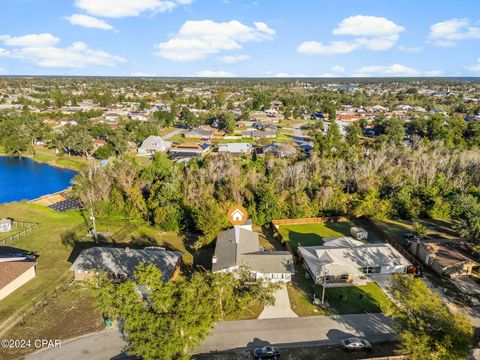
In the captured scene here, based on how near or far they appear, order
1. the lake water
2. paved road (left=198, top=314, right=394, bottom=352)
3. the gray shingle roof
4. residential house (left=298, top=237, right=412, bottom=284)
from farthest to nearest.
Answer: the lake water → residential house (left=298, top=237, right=412, bottom=284) → the gray shingle roof → paved road (left=198, top=314, right=394, bottom=352)

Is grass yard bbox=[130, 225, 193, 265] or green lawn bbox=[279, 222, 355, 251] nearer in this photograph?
grass yard bbox=[130, 225, 193, 265]

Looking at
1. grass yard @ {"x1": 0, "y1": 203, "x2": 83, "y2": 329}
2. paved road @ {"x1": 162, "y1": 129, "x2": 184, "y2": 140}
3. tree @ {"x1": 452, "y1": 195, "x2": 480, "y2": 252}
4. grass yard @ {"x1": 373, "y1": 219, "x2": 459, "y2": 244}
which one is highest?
paved road @ {"x1": 162, "y1": 129, "x2": 184, "y2": 140}

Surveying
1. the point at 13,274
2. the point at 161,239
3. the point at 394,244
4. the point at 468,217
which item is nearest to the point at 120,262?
the point at 13,274

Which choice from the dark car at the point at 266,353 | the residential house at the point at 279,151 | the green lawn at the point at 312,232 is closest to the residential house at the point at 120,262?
the dark car at the point at 266,353

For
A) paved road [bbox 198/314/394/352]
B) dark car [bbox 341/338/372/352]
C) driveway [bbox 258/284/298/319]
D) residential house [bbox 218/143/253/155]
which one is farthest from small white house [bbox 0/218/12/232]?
residential house [bbox 218/143/253/155]

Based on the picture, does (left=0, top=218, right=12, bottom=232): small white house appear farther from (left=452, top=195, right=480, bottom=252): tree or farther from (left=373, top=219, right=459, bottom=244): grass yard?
(left=452, top=195, right=480, bottom=252): tree

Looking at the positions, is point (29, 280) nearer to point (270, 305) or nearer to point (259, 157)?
point (270, 305)

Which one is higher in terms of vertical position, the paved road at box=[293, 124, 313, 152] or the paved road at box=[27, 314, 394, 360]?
the paved road at box=[293, 124, 313, 152]
